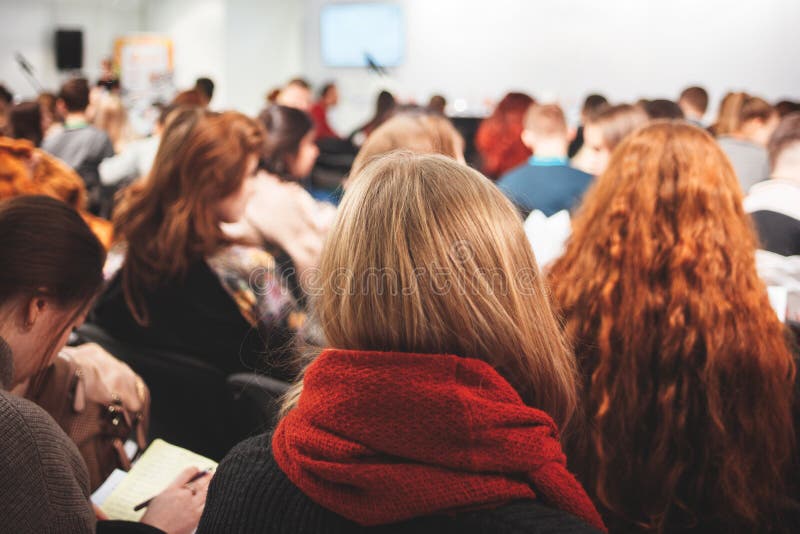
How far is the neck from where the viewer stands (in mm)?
3807

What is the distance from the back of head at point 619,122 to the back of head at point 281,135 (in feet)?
4.84

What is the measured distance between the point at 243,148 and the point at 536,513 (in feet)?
6.23

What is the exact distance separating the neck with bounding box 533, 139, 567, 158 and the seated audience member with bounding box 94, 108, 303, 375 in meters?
1.96

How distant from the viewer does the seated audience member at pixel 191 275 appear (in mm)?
2262

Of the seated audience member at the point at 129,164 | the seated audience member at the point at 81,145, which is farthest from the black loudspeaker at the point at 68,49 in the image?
the seated audience member at the point at 129,164

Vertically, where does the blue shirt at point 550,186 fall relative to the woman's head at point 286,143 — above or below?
below

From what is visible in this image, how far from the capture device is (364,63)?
443 inches

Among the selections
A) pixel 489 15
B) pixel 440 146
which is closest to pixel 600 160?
pixel 440 146

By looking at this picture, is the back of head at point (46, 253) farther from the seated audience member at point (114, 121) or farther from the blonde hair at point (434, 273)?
the seated audience member at point (114, 121)

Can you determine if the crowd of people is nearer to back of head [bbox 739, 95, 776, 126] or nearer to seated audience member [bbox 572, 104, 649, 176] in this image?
seated audience member [bbox 572, 104, 649, 176]

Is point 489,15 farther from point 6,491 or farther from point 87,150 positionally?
point 6,491

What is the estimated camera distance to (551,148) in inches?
150

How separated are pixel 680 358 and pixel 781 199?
1328 mm

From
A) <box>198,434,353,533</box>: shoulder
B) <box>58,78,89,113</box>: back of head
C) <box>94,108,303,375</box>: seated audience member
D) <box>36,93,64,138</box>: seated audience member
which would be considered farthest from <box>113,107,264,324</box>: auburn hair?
<box>36,93,64,138</box>: seated audience member
